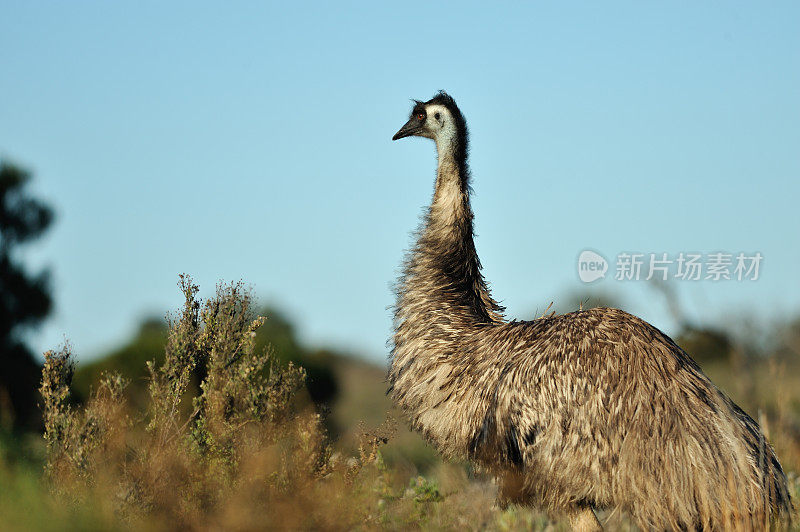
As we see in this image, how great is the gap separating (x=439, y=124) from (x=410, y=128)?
0.45m

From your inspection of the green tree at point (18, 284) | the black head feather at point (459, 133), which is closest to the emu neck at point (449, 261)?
the black head feather at point (459, 133)

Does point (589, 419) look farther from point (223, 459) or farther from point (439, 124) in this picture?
point (439, 124)

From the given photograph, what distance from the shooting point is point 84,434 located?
7289mm

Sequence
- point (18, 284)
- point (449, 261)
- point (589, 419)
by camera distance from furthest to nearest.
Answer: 1. point (18, 284)
2. point (449, 261)
3. point (589, 419)

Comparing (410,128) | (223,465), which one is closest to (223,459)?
(223,465)

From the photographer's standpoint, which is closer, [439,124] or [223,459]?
[223,459]

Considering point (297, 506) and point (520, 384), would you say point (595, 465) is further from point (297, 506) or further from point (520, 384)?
point (297, 506)

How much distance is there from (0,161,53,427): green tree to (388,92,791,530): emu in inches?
651

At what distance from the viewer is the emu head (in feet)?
27.8

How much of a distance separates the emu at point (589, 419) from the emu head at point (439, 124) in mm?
1714

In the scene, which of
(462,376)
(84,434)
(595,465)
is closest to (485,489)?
(462,376)

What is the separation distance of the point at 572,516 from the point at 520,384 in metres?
1.01

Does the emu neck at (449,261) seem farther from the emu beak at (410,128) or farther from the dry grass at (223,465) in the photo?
the dry grass at (223,465)

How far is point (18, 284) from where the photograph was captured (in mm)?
23266
